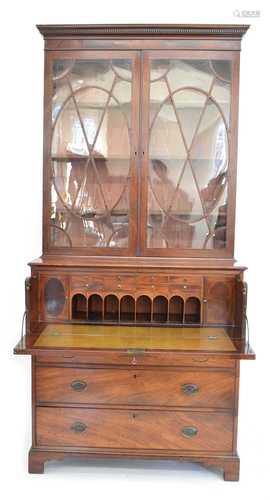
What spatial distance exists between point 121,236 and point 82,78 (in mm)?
811

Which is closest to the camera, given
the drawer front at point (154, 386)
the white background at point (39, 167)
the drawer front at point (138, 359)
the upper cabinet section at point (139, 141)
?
the drawer front at point (138, 359)

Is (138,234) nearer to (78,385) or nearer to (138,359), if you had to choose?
(138,359)

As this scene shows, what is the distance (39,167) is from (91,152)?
0.57 metres

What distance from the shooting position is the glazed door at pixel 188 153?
2.51 m

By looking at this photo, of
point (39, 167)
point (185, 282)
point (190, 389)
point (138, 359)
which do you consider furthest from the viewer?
point (39, 167)

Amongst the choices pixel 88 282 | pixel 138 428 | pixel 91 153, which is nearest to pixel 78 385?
pixel 138 428

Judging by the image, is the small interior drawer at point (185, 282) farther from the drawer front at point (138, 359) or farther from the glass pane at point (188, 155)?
the drawer front at point (138, 359)

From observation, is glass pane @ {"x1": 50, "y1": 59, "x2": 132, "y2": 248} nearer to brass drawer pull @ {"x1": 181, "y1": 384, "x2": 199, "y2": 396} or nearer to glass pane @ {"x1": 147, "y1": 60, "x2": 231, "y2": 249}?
glass pane @ {"x1": 147, "y1": 60, "x2": 231, "y2": 249}

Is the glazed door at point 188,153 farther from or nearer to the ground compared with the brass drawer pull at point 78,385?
farther from the ground

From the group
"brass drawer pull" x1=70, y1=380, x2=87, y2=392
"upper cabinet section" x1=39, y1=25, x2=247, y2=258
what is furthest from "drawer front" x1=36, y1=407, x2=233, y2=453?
"upper cabinet section" x1=39, y1=25, x2=247, y2=258

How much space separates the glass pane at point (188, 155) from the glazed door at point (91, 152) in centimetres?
11

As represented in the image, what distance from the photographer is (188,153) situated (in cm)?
256

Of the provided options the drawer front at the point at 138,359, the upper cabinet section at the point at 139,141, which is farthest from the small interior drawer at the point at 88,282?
the drawer front at the point at 138,359

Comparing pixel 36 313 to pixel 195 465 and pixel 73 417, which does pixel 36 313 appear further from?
pixel 195 465
